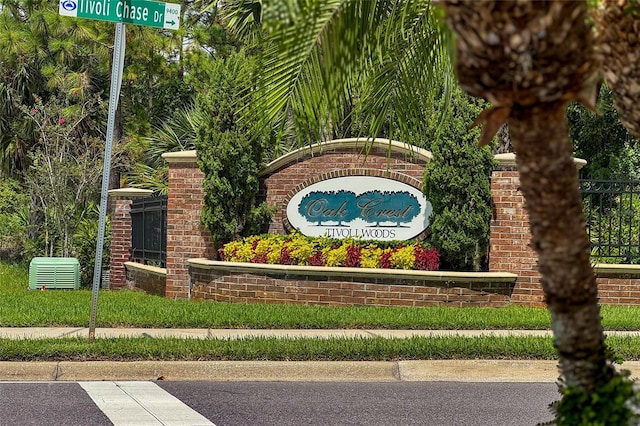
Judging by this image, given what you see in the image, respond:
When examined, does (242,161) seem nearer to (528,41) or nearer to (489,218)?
(489,218)

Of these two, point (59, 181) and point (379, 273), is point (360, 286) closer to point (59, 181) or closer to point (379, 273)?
point (379, 273)

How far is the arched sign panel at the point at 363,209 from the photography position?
14.1m

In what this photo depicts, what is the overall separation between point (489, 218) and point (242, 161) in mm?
4003

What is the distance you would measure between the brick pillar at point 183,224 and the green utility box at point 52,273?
11.1 ft

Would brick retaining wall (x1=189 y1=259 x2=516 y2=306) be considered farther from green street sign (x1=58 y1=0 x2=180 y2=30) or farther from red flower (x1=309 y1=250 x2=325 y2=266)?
green street sign (x1=58 y1=0 x2=180 y2=30)

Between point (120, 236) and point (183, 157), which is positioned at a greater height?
point (183, 157)

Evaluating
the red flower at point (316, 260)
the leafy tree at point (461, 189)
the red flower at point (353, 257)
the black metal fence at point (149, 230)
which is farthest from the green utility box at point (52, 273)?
the leafy tree at point (461, 189)

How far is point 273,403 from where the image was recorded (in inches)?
291

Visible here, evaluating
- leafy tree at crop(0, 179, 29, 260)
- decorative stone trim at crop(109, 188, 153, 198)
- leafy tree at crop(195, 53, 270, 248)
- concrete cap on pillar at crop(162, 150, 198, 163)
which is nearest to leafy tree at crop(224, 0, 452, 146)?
leafy tree at crop(195, 53, 270, 248)

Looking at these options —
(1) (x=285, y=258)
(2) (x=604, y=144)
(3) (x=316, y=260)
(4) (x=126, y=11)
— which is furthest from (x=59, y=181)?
(2) (x=604, y=144)

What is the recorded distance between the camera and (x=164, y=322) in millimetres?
11086

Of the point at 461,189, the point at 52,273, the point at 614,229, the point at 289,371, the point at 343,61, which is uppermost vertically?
the point at 343,61

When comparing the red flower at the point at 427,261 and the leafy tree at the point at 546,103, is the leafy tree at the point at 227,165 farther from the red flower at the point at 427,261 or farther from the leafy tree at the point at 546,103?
the leafy tree at the point at 546,103

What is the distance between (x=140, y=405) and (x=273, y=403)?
106cm
